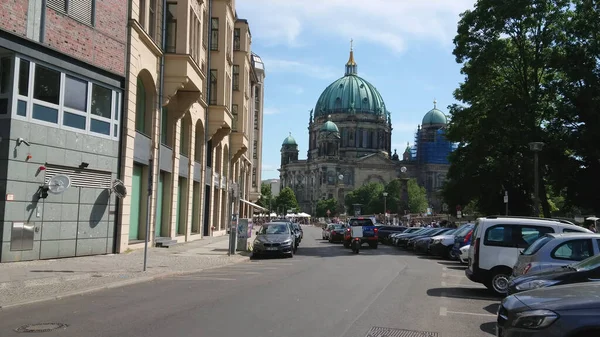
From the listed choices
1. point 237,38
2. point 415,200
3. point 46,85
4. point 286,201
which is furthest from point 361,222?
point 286,201

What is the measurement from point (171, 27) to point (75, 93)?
971 cm

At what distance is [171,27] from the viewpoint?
27.5 metres

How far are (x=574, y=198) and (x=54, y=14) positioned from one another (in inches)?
1230

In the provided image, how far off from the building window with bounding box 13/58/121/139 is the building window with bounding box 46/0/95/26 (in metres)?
1.83

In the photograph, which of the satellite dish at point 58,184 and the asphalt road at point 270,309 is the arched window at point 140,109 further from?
the asphalt road at point 270,309

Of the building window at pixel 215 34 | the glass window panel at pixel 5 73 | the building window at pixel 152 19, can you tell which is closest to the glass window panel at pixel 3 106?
the glass window panel at pixel 5 73

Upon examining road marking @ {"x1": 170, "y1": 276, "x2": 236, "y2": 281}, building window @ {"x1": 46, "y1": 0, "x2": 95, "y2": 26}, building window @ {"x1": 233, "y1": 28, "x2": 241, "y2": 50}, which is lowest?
road marking @ {"x1": 170, "y1": 276, "x2": 236, "y2": 281}

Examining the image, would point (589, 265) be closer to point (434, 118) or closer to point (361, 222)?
point (361, 222)

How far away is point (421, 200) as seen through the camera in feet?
435

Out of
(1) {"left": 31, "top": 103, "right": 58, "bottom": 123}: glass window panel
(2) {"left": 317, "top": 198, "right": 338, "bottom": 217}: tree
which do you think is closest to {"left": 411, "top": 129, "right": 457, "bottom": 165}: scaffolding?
(2) {"left": 317, "top": 198, "right": 338, "bottom": 217}: tree

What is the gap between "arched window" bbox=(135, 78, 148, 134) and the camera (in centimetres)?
2417

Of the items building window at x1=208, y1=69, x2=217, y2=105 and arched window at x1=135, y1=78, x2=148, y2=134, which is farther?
building window at x1=208, y1=69, x2=217, y2=105

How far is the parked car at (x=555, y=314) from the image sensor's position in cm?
533

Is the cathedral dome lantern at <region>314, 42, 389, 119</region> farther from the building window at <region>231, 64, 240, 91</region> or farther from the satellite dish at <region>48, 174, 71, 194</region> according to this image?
the satellite dish at <region>48, 174, 71, 194</region>
